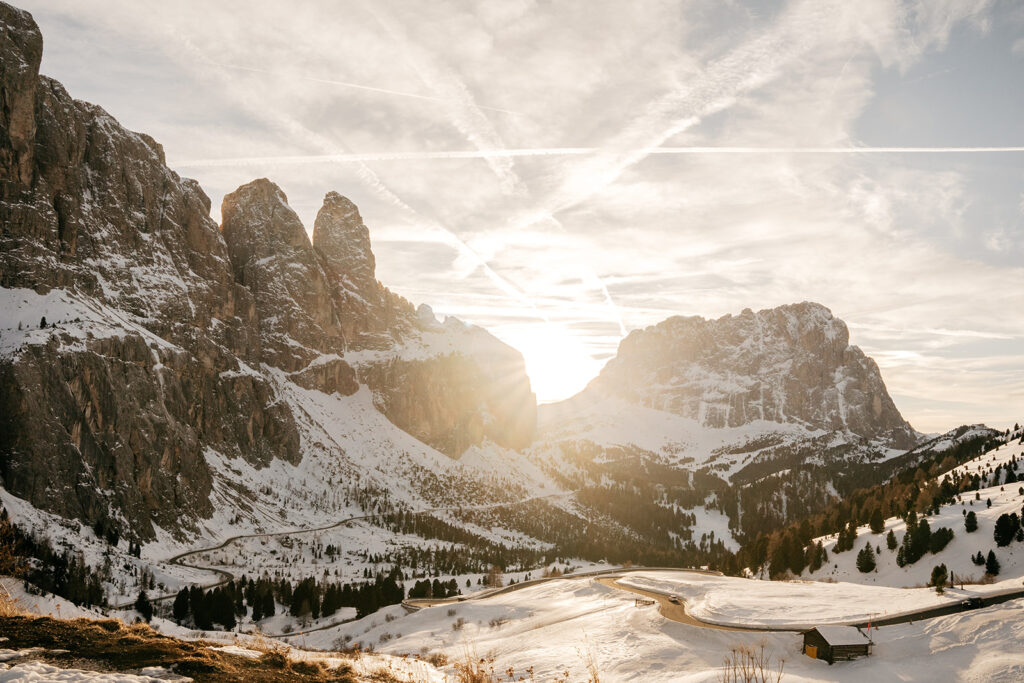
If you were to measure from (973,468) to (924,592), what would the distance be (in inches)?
3440

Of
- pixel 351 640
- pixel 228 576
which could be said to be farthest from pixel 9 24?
pixel 351 640

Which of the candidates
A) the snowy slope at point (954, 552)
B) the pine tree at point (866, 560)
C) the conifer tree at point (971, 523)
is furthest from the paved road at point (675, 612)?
the conifer tree at point (971, 523)

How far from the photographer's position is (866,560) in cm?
6788

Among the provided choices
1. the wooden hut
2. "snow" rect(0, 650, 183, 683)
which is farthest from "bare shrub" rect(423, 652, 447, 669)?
the wooden hut

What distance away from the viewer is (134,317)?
198 metres

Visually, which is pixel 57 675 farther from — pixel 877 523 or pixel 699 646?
pixel 877 523

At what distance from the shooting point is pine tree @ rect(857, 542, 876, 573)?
67.5 m

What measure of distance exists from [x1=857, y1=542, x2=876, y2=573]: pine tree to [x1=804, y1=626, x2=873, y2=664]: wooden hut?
41884mm

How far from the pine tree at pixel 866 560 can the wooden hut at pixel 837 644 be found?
137 ft

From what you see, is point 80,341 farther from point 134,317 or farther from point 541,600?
point 541,600

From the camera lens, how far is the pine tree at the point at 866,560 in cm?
6750

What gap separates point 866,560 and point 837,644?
4390 centimetres

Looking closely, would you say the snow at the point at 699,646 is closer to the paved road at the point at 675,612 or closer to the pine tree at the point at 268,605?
the paved road at the point at 675,612

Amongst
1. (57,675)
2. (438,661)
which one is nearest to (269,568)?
(438,661)
